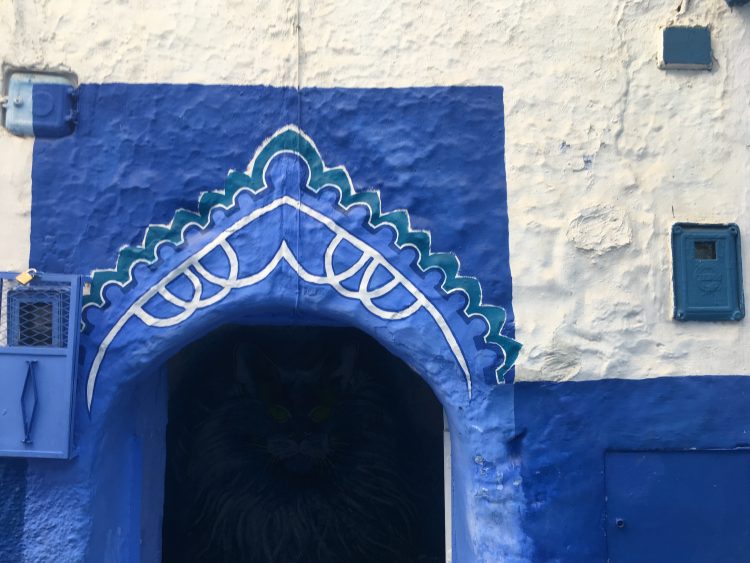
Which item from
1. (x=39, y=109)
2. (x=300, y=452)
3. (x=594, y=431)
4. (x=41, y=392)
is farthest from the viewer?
(x=300, y=452)

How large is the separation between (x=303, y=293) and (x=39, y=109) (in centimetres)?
141

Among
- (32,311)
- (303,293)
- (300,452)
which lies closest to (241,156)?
(303,293)

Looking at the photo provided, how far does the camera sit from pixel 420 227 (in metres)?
3.87

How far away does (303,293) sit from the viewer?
384 cm

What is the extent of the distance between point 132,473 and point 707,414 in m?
2.60

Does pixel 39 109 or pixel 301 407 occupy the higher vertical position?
pixel 39 109

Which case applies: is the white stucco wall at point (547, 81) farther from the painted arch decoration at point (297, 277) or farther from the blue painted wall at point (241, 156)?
the painted arch decoration at point (297, 277)

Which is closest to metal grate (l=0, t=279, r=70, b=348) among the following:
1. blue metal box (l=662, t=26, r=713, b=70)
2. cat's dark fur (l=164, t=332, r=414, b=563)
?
cat's dark fur (l=164, t=332, r=414, b=563)

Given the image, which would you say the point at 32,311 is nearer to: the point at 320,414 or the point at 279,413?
the point at 279,413

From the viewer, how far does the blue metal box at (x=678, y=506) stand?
3.74 metres

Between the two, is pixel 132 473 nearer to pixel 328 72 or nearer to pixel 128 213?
pixel 128 213

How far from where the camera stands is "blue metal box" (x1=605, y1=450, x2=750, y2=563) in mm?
3738

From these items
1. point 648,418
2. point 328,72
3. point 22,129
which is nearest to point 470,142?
point 328,72

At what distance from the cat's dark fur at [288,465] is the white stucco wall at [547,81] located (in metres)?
1.53
